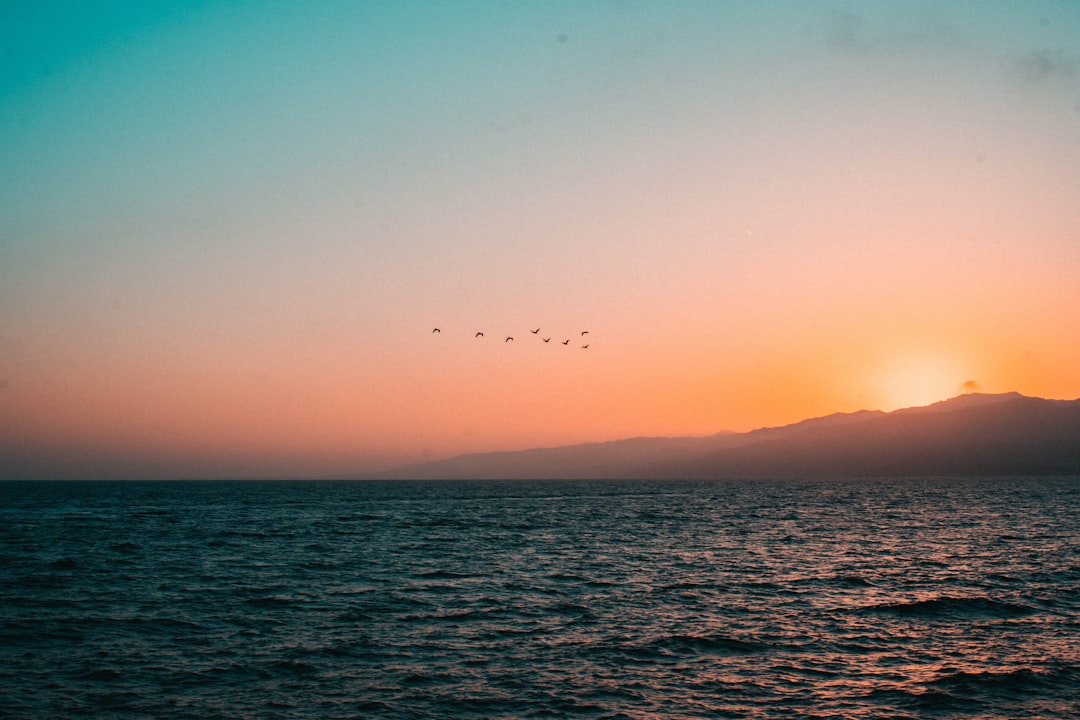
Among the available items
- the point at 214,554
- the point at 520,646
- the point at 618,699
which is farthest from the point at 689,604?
the point at 214,554

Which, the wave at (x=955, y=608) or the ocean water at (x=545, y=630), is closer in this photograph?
the ocean water at (x=545, y=630)

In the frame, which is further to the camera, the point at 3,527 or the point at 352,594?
the point at 3,527

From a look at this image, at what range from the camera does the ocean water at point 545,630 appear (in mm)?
21938

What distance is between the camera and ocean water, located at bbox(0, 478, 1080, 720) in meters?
21.9

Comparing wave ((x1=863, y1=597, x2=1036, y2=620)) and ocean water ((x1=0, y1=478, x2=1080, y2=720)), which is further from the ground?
ocean water ((x1=0, y1=478, x2=1080, y2=720))

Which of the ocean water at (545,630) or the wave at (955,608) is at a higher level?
the ocean water at (545,630)

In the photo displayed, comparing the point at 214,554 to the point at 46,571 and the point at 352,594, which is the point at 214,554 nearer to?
the point at 46,571

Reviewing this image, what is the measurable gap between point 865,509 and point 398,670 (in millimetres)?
99933

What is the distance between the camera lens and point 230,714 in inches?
818

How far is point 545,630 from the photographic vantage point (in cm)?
3017

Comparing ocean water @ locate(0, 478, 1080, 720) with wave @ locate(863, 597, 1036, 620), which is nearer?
ocean water @ locate(0, 478, 1080, 720)

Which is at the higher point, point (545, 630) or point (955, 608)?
point (545, 630)

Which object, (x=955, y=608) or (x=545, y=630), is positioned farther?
(x=955, y=608)

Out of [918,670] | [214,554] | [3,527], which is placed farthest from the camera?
[3,527]
